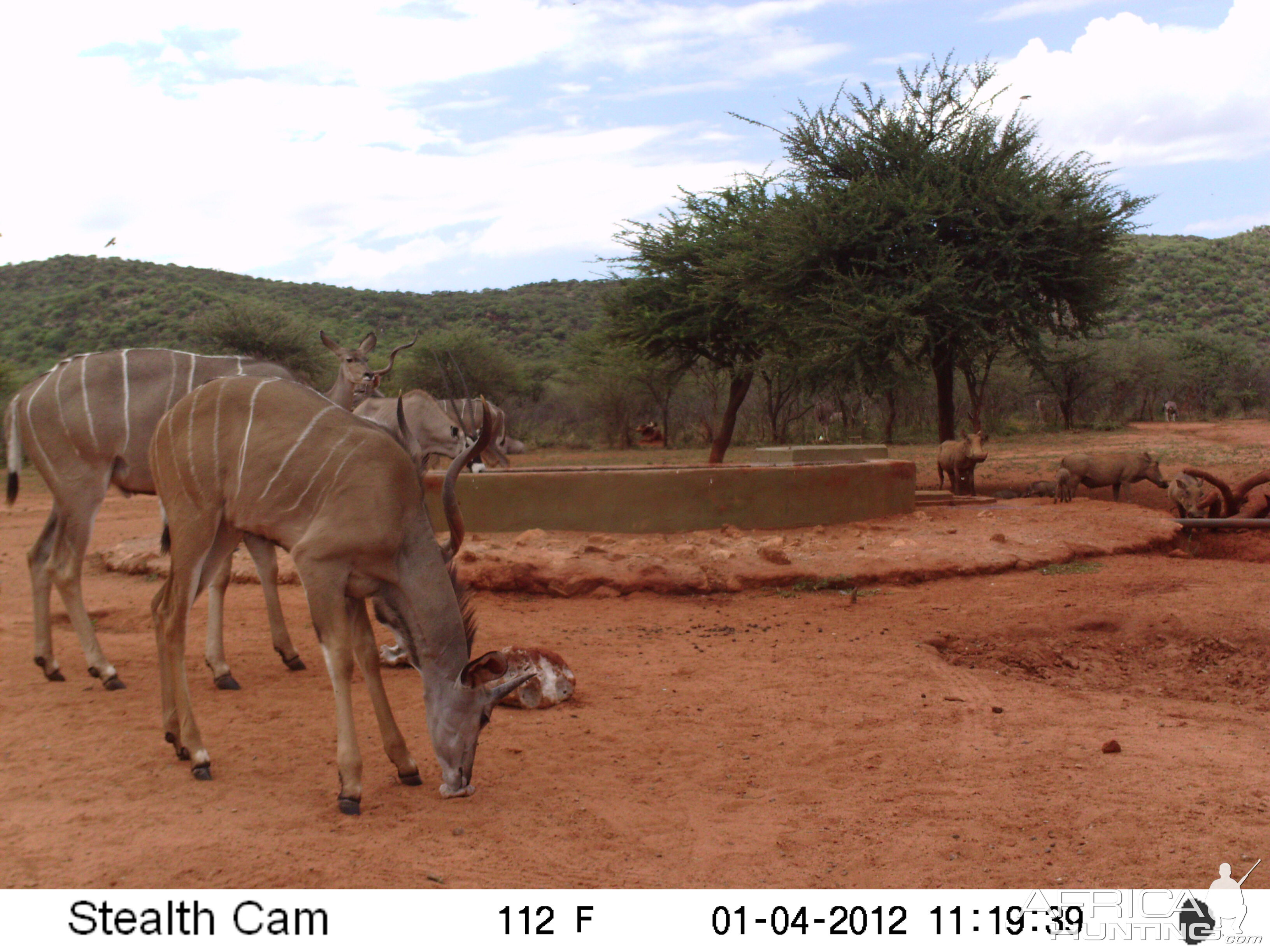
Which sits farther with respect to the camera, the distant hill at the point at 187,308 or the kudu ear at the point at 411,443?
the distant hill at the point at 187,308

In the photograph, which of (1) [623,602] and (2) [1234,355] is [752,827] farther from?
(2) [1234,355]

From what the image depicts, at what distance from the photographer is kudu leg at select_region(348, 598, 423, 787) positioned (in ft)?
14.1

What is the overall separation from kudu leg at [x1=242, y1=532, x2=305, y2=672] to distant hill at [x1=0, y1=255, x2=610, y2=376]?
30.1m

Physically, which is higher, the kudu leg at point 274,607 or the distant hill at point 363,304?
the distant hill at point 363,304

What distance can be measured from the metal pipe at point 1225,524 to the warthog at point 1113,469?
2.69 metres

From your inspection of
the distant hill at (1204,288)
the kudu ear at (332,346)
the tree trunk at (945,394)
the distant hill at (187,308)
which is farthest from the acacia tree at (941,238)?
the distant hill at (1204,288)

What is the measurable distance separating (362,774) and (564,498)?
5969 millimetres

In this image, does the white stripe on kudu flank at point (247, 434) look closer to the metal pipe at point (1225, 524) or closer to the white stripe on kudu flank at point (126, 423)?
the white stripe on kudu flank at point (126, 423)

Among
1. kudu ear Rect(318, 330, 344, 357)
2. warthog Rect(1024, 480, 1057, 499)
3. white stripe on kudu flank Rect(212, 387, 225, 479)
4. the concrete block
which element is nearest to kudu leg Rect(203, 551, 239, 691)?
white stripe on kudu flank Rect(212, 387, 225, 479)

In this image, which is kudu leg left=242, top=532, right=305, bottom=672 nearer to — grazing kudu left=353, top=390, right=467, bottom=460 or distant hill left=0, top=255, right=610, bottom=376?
grazing kudu left=353, top=390, right=467, bottom=460

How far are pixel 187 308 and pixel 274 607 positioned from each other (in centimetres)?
4014

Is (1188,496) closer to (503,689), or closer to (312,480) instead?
(503,689)

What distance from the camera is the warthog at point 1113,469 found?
1398 cm

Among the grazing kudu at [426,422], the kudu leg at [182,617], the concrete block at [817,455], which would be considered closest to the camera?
the kudu leg at [182,617]
